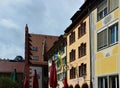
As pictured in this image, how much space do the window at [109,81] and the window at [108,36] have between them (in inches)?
112

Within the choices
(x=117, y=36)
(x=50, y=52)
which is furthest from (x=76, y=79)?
(x=50, y=52)

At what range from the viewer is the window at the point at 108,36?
30.1 meters

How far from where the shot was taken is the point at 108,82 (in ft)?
103

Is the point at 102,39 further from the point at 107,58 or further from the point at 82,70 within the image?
the point at 82,70

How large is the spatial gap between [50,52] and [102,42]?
1725 inches

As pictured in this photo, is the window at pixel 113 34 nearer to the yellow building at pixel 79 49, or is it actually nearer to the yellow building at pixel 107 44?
the yellow building at pixel 107 44

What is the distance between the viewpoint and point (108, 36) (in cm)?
3166

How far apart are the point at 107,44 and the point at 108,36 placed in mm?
813

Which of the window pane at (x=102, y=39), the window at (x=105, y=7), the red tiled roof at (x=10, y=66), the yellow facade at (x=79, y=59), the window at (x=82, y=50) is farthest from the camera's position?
the red tiled roof at (x=10, y=66)

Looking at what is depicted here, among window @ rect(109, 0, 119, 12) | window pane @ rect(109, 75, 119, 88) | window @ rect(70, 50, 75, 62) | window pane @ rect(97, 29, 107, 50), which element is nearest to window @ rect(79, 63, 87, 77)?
window @ rect(70, 50, 75, 62)

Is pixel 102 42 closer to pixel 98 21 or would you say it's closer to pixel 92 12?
pixel 98 21

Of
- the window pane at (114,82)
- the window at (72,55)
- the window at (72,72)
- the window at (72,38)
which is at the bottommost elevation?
the window pane at (114,82)

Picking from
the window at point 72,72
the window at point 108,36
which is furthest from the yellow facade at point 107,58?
the window at point 72,72

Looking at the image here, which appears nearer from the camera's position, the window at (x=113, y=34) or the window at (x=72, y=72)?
Answer: the window at (x=113, y=34)
